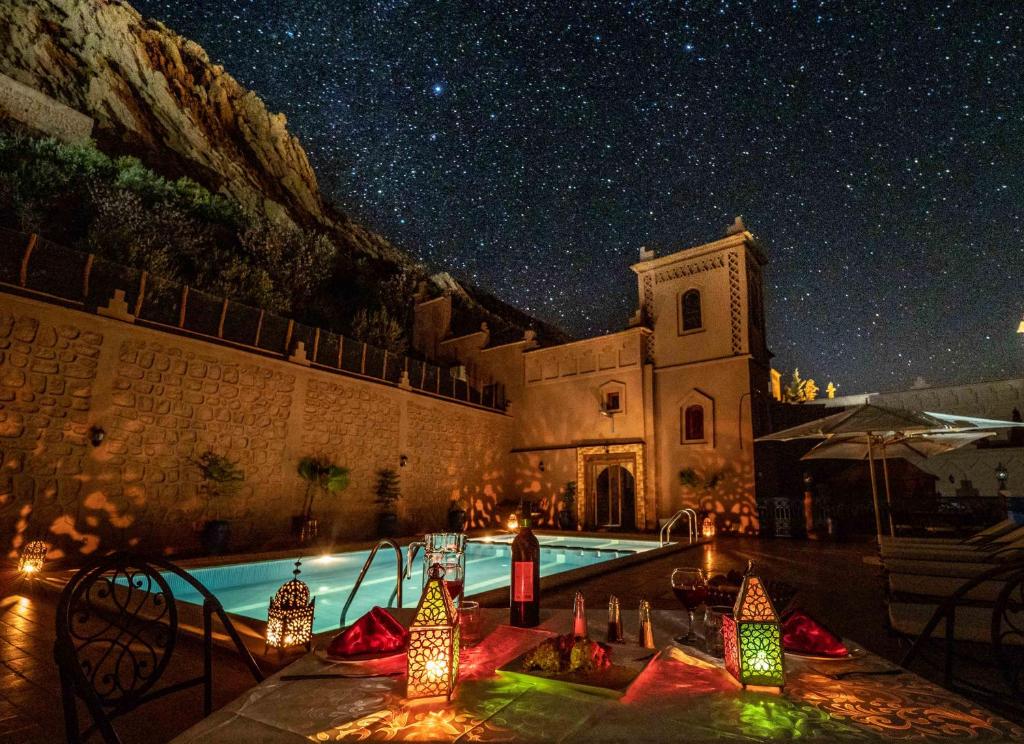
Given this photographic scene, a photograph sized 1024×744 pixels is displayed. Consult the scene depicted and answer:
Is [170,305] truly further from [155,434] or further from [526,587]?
[526,587]

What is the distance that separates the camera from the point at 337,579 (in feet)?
25.9

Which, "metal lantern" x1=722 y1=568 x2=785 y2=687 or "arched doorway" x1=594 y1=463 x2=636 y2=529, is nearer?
"metal lantern" x1=722 y1=568 x2=785 y2=687

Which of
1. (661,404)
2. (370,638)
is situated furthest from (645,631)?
(661,404)

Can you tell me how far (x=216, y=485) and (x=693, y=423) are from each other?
447 inches

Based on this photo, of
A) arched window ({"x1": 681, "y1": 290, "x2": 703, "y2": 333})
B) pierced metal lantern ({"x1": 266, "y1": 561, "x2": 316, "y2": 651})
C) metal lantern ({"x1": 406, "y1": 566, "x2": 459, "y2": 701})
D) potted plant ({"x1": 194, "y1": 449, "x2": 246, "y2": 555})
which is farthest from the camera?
arched window ({"x1": 681, "y1": 290, "x2": 703, "y2": 333})

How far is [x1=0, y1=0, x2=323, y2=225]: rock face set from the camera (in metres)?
23.0

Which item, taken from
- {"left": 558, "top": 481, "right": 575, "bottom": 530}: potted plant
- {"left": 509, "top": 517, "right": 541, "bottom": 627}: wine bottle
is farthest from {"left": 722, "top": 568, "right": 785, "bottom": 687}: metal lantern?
{"left": 558, "top": 481, "right": 575, "bottom": 530}: potted plant

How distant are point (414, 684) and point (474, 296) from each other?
4276 cm

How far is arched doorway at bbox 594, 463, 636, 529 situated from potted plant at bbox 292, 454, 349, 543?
7.44 m

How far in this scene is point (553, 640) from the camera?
4.24 ft

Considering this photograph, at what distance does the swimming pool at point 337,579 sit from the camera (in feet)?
21.1

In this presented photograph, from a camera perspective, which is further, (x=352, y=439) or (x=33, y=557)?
(x=352, y=439)

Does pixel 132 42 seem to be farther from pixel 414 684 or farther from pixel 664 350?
pixel 414 684

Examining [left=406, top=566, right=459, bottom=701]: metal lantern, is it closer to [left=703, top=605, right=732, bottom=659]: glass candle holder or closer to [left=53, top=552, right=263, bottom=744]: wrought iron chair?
[left=53, top=552, right=263, bottom=744]: wrought iron chair
